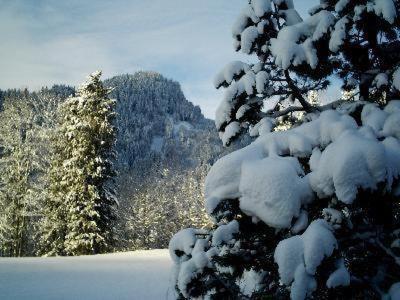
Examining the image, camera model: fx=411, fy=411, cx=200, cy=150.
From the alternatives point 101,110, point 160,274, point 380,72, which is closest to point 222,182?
point 380,72

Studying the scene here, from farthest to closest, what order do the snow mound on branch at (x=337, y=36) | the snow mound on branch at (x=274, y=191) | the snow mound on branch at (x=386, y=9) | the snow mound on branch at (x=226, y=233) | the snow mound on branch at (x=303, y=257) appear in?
the snow mound on branch at (x=337, y=36)
the snow mound on branch at (x=386, y=9)
the snow mound on branch at (x=226, y=233)
the snow mound on branch at (x=274, y=191)
the snow mound on branch at (x=303, y=257)

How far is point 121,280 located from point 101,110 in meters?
13.7

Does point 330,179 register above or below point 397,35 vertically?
below

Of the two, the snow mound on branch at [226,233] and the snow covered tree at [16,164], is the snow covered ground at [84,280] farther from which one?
the snow covered tree at [16,164]

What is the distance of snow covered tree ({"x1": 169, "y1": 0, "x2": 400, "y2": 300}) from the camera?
100 inches

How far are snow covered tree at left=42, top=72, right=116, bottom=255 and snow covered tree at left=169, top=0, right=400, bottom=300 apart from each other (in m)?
17.8

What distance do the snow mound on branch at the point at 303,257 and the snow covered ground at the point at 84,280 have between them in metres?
3.71

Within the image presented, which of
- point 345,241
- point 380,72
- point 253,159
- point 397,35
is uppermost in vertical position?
point 397,35

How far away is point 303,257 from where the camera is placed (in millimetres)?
2537

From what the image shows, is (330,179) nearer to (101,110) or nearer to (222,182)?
(222,182)

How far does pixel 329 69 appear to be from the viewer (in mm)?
4844

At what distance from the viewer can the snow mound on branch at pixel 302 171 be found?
2541 mm

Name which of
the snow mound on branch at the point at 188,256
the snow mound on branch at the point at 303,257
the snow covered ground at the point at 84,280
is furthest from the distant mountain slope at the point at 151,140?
the snow mound on branch at the point at 303,257

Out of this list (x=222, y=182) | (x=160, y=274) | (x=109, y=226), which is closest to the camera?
(x=222, y=182)
